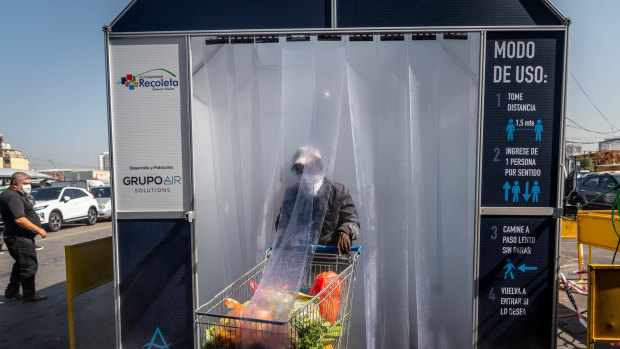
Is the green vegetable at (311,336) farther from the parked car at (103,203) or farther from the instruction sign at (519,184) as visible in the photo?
the parked car at (103,203)

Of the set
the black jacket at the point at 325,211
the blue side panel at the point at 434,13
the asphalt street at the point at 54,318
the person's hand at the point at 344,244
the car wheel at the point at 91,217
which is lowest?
the car wheel at the point at 91,217

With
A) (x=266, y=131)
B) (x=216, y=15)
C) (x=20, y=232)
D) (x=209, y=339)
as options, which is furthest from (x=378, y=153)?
(x=20, y=232)

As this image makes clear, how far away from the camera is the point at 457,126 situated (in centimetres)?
311

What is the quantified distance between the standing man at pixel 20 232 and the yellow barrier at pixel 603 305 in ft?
19.8

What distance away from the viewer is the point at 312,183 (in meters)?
2.91

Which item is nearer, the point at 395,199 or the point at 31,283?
the point at 395,199

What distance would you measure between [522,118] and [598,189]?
41.1 feet

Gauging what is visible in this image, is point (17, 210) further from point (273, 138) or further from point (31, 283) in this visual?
point (273, 138)

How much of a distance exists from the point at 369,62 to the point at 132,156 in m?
2.21

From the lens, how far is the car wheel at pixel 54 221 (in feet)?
36.4

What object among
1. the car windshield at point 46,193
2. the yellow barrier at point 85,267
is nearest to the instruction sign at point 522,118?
the yellow barrier at point 85,267

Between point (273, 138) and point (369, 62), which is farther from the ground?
point (369, 62)

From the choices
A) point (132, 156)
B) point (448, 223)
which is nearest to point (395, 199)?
point (448, 223)

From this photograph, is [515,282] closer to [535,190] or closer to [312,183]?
[535,190]
